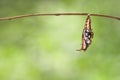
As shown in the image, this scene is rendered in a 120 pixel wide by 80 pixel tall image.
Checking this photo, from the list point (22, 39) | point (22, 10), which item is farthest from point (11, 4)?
point (22, 39)

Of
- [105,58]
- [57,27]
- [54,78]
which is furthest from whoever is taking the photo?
[57,27]

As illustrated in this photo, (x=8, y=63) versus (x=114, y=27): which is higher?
(x=114, y=27)

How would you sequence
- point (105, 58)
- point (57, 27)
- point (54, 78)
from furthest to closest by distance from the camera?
1. point (57, 27)
2. point (105, 58)
3. point (54, 78)

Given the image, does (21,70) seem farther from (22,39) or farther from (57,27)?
(57,27)

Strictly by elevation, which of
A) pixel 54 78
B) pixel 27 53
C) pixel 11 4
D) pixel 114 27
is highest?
pixel 11 4

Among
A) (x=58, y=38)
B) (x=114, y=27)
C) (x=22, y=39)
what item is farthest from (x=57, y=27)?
(x=114, y=27)

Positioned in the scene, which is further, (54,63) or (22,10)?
(22,10)
